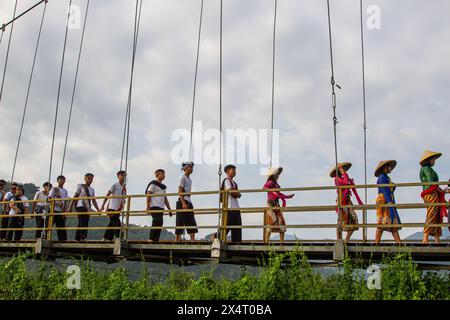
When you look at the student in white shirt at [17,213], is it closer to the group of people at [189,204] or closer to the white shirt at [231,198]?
the group of people at [189,204]

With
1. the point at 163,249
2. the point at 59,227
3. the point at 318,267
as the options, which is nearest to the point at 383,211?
the point at 318,267

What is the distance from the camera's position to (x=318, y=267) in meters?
10.8

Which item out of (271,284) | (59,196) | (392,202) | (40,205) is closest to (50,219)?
(59,196)

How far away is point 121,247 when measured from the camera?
11.8 meters

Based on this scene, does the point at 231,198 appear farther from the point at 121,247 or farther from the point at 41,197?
the point at 41,197

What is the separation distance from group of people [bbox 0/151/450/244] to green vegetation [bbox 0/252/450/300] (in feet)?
1.92

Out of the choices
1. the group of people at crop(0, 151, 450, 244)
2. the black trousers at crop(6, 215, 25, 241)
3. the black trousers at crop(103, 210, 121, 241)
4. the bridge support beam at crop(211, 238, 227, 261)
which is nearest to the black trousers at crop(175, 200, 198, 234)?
the group of people at crop(0, 151, 450, 244)

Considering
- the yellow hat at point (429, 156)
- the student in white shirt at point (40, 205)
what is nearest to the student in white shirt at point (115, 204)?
the student in white shirt at point (40, 205)

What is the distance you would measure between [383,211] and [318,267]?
1657 millimetres

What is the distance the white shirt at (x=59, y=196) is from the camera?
13.8 metres

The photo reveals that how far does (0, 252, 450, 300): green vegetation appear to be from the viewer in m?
9.61

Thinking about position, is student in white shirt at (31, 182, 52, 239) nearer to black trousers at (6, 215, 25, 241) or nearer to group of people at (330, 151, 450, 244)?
black trousers at (6, 215, 25, 241)
